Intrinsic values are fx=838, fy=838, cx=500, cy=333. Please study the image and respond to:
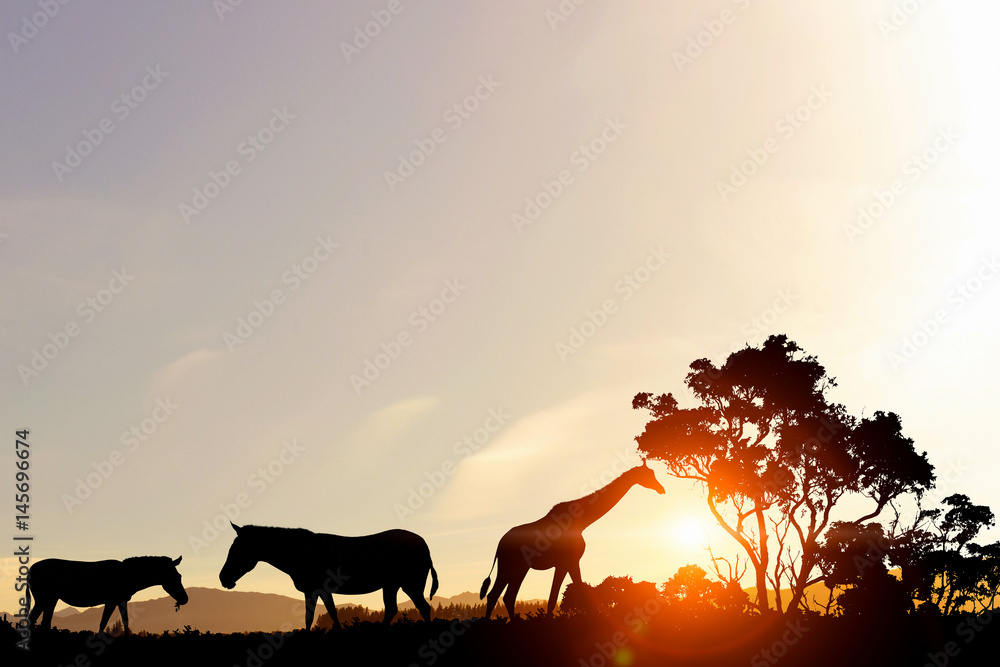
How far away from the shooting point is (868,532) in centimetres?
4269

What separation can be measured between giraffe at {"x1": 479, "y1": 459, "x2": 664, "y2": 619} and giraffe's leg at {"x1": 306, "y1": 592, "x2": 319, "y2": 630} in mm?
4082

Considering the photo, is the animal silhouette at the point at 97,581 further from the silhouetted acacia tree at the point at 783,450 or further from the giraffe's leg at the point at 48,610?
the silhouetted acacia tree at the point at 783,450

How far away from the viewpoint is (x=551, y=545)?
20.4 metres

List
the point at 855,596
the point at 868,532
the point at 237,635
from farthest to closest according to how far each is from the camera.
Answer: the point at 868,532 → the point at 855,596 → the point at 237,635

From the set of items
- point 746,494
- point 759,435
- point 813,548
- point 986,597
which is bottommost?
point 986,597

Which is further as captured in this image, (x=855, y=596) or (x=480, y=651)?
(x=855, y=596)

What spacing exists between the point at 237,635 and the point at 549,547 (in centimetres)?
744

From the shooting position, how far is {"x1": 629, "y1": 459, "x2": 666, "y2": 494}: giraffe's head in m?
22.3

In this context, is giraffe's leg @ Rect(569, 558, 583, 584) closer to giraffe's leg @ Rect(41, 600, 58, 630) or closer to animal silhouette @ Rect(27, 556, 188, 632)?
animal silhouette @ Rect(27, 556, 188, 632)

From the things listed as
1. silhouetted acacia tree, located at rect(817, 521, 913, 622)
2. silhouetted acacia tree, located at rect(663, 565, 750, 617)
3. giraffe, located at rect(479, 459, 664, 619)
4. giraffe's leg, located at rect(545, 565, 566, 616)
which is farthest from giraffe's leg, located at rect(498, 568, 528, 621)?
silhouetted acacia tree, located at rect(817, 521, 913, 622)

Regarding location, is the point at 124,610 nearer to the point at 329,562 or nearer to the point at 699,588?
the point at 329,562

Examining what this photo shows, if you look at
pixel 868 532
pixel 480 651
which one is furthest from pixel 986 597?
pixel 480 651

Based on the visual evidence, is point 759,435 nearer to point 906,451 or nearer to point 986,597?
point 906,451

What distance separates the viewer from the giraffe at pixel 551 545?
2034 centimetres
